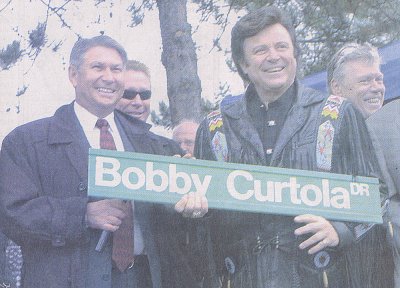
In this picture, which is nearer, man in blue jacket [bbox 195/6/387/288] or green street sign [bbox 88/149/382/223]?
green street sign [bbox 88/149/382/223]

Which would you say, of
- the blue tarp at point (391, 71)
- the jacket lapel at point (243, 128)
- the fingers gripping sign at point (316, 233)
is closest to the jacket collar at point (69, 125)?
the jacket lapel at point (243, 128)

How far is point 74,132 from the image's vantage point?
202 cm

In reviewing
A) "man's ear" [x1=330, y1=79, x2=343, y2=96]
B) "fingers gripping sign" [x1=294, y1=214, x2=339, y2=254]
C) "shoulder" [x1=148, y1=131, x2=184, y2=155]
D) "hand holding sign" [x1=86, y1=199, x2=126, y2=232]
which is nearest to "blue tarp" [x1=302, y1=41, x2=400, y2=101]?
"man's ear" [x1=330, y1=79, x2=343, y2=96]

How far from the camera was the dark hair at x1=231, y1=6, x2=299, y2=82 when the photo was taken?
212 centimetres

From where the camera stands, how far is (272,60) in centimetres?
211

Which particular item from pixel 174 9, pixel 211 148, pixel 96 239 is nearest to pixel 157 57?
pixel 174 9

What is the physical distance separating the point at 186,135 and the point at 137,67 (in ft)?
0.77

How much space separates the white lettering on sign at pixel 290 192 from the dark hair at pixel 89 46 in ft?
1.49

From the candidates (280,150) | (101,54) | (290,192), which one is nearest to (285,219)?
(290,192)

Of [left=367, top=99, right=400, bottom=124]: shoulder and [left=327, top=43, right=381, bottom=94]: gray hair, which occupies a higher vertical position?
[left=327, top=43, right=381, bottom=94]: gray hair

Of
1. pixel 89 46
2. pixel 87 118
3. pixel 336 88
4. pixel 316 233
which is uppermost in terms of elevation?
pixel 89 46

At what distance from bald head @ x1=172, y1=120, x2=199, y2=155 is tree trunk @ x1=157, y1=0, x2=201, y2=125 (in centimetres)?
3

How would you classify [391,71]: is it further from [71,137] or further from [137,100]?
[71,137]

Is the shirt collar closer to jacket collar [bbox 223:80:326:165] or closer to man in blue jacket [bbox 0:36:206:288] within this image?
man in blue jacket [bbox 0:36:206:288]
